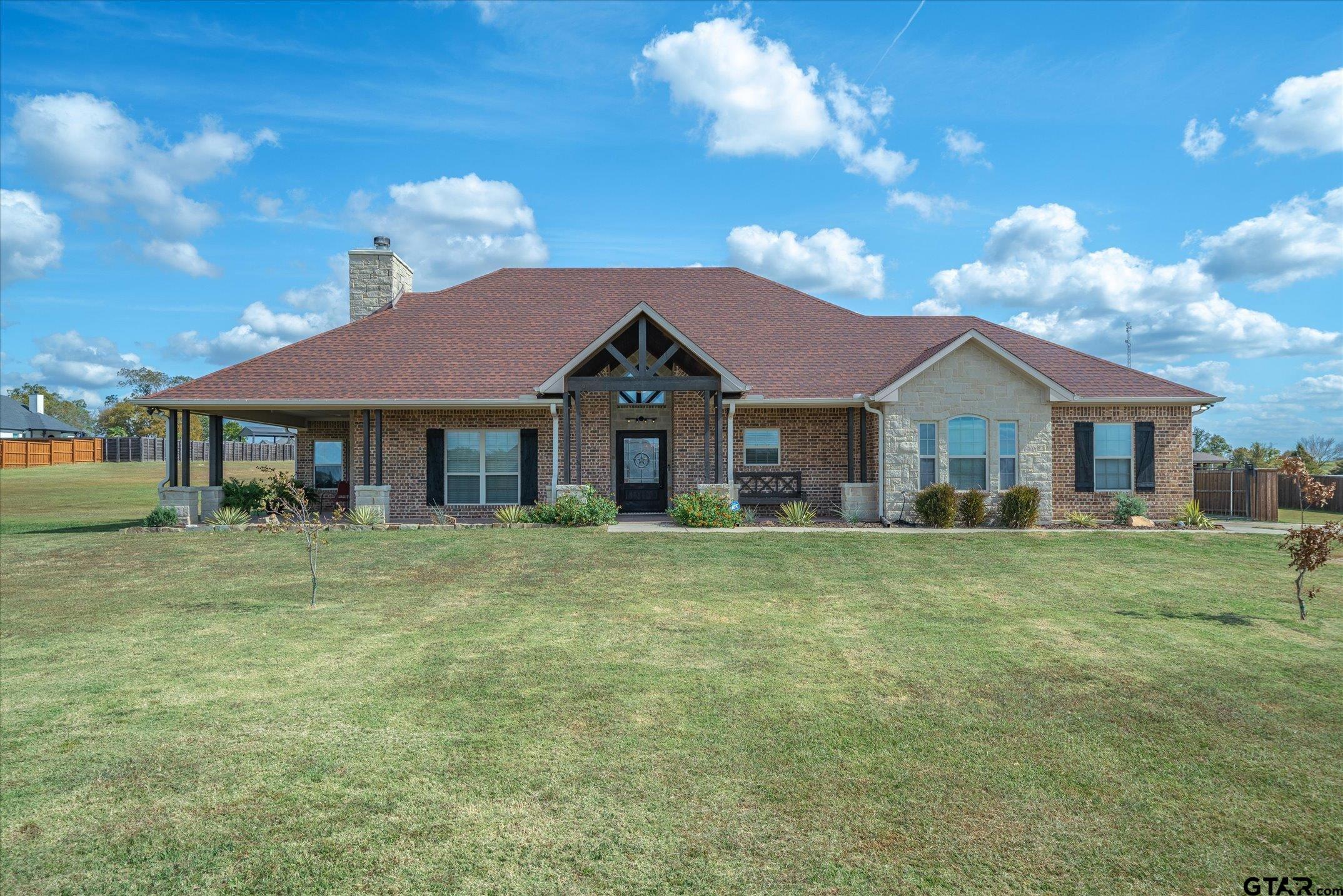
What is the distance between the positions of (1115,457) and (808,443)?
7.36 metres

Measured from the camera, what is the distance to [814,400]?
58.8 ft

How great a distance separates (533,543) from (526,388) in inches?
207

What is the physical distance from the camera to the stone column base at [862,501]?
691 inches

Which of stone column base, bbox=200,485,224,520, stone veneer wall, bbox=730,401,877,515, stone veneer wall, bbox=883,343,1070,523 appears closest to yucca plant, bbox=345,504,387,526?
stone column base, bbox=200,485,224,520

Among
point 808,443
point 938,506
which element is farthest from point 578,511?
point 938,506

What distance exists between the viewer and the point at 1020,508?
16250 millimetres

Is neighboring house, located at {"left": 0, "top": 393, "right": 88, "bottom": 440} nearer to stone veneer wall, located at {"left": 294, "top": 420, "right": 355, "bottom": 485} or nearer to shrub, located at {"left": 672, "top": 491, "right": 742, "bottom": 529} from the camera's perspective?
stone veneer wall, located at {"left": 294, "top": 420, "right": 355, "bottom": 485}

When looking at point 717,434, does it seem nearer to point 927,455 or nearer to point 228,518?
point 927,455

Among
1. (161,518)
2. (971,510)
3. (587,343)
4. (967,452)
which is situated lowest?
(161,518)

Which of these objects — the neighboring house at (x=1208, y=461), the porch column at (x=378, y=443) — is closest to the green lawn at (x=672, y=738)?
the porch column at (x=378, y=443)


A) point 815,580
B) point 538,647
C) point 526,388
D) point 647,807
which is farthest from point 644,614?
point 526,388

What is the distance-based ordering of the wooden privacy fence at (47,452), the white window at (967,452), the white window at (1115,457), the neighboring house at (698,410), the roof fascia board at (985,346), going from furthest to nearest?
the wooden privacy fence at (47,452), the white window at (1115,457), the white window at (967,452), the neighboring house at (698,410), the roof fascia board at (985,346)

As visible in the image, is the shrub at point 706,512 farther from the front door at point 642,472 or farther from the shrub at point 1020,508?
the shrub at point 1020,508

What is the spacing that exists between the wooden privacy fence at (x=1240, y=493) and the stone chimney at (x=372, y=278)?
2238 cm
